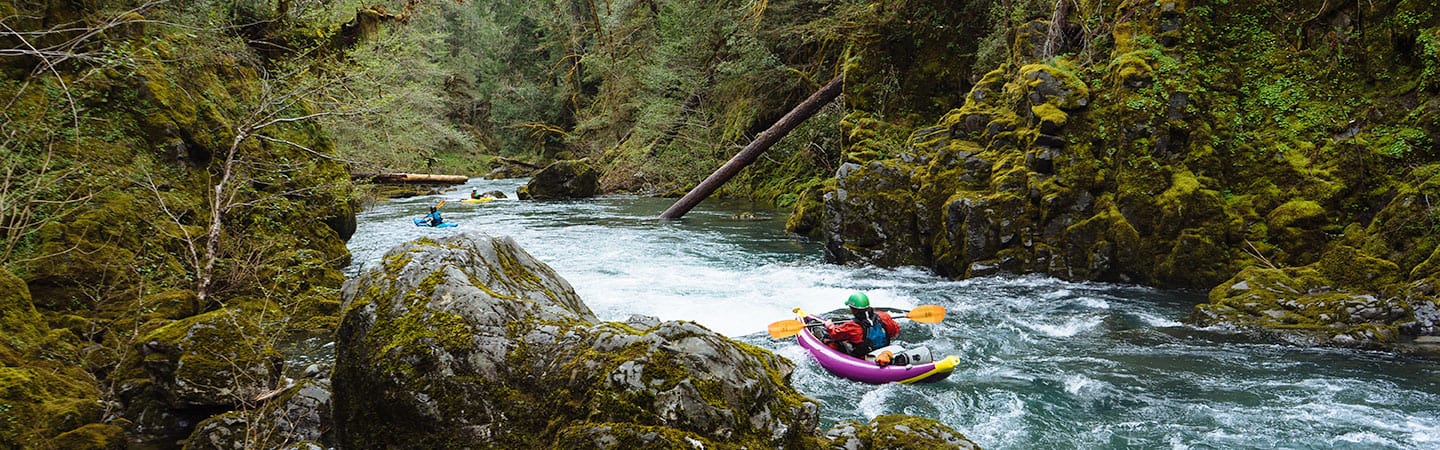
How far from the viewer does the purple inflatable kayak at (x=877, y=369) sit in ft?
22.3

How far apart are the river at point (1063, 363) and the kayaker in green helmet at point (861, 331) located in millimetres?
374

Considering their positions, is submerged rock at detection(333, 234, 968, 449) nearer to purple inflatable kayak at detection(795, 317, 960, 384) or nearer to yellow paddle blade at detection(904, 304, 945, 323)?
purple inflatable kayak at detection(795, 317, 960, 384)

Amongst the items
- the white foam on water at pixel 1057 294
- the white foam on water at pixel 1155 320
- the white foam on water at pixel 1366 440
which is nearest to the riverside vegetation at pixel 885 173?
the white foam on water at pixel 1155 320

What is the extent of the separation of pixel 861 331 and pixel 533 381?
4.54 meters

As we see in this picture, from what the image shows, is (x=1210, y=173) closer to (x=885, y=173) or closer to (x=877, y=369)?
(x=885, y=173)

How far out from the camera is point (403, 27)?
693 inches

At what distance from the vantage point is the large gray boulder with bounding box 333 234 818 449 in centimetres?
316

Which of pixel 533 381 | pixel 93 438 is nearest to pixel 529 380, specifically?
pixel 533 381

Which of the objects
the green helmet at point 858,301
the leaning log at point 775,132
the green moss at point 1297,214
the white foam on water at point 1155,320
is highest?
the leaning log at point 775,132

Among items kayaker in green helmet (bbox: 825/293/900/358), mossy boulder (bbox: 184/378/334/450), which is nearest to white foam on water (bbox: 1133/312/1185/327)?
kayaker in green helmet (bbox: 825/293/900/358)

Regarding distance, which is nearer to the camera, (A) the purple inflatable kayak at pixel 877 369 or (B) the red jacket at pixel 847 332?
(A) the purple inflatable kayak at pixel 877 369

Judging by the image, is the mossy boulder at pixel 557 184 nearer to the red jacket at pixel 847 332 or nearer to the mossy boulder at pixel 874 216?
the mossy boulder at pixel 874 216

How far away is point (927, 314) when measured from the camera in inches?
325

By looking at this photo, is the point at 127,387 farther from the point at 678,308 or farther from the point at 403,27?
the point at 403,27
